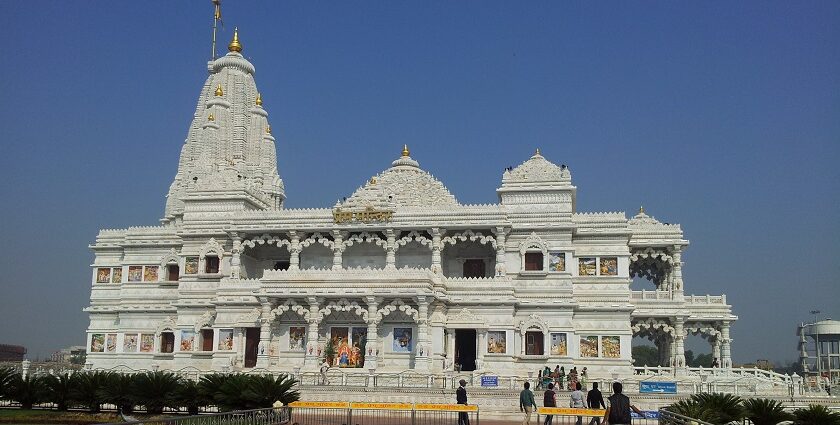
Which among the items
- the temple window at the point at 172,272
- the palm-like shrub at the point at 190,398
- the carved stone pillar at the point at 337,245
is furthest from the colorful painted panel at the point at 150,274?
the palm-like shrub at the point at 190,398

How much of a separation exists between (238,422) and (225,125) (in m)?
40.6

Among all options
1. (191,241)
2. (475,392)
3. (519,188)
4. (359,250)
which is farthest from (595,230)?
(191,241)

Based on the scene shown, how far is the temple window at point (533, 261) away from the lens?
44469 mm

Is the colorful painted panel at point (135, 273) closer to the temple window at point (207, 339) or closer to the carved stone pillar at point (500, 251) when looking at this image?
the temple window at point (207, 339)

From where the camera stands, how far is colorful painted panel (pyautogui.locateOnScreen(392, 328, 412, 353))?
139ft

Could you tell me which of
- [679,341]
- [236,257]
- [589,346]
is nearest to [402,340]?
[589,346]

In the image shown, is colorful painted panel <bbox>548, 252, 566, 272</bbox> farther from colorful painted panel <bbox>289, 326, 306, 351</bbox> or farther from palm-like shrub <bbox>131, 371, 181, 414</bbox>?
palm-like shrub <bbox>131, 371, 181, 414</bbox>

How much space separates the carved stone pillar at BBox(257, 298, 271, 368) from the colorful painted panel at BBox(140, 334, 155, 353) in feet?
35.9

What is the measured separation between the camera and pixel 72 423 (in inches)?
955

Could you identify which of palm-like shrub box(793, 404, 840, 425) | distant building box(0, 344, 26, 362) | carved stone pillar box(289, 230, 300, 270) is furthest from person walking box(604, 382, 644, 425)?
distant building box(0, 344, 26, 362)

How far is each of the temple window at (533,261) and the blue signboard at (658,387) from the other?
13695mm

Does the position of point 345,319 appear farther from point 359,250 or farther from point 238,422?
point 238,422

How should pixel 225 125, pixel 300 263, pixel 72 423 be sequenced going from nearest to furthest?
pixel 72 423 → pixel 300 263 → pixel 225 125

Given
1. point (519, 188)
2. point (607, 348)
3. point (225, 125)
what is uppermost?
point (225, 125)
